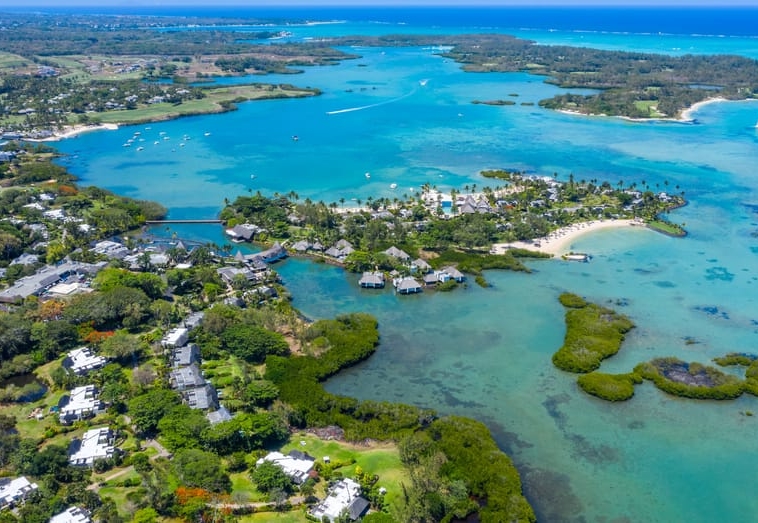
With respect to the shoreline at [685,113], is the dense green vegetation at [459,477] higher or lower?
lower

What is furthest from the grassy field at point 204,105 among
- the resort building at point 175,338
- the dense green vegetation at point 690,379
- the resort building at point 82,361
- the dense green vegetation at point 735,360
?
the dense green vegetation at point 735,360

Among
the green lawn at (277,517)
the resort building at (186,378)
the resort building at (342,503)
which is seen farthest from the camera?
the resort building at (186,378)

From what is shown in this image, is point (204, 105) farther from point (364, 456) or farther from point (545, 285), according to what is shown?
point (364, 456)

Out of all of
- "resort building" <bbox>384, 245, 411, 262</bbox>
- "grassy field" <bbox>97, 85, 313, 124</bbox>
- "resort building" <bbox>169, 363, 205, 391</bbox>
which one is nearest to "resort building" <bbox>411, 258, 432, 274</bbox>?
"resort building" <bbox>384, 245, 411, 262</bbox>

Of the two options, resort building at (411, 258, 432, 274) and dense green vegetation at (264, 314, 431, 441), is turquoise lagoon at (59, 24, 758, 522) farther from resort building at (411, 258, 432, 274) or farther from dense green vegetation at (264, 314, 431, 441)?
resort building at (411, 258, 432, 274)

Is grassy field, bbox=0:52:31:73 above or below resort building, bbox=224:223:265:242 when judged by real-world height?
above

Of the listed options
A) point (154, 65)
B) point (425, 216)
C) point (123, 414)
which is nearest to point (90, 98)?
point (154, 65)

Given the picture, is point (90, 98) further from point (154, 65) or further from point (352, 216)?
point (352, 216)

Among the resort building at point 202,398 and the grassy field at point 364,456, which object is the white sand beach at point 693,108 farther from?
the resort building at point 202,398
